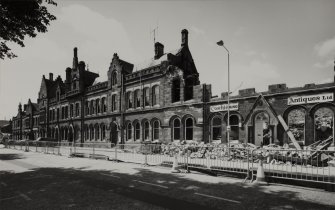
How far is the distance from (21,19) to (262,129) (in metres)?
16.3

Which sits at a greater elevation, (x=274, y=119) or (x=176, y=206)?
(x=274, y=119)

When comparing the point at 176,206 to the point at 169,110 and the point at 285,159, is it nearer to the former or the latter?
the point at 285,159

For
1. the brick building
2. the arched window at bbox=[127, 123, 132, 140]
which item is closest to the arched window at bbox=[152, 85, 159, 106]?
the brick building

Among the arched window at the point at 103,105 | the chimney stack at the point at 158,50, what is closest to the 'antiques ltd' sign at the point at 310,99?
the chimney stack at the point at 158,50

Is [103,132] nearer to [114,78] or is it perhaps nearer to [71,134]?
[114,78]

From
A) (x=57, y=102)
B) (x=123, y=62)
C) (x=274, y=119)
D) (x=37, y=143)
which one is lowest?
(x=37, y=143)

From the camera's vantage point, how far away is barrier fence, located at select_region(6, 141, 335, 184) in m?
9.02

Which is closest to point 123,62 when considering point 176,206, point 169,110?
point 169,110

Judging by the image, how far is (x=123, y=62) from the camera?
30203 millimetres

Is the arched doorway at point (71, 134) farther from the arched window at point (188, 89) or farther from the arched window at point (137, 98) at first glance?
the arched window at point (188, 89)

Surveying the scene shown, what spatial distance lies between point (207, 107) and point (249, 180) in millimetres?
11433

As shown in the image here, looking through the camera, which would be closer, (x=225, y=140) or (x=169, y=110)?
(x=225, y=140)

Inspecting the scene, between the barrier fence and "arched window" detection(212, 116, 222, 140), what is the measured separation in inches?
87.0

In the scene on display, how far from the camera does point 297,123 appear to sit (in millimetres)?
16062
